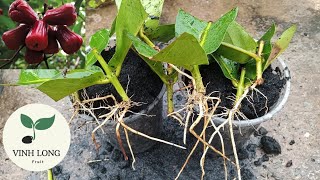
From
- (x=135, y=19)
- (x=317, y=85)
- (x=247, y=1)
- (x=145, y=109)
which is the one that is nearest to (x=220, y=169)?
(x=145, y=109)

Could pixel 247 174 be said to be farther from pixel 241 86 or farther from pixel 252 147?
pixel 241 86

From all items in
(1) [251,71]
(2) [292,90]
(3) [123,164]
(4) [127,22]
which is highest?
(4) [127,22]

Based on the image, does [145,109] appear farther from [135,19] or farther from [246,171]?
[246,171]

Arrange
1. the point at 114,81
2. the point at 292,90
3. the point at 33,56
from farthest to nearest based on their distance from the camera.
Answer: the point at 292,90 → the point at 33,56 → the point at 114,81

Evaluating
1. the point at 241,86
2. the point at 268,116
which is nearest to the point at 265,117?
the point at 268,116

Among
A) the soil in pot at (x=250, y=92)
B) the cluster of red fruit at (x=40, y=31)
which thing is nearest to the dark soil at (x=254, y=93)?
the soil in pot at (x=250, y=92)
